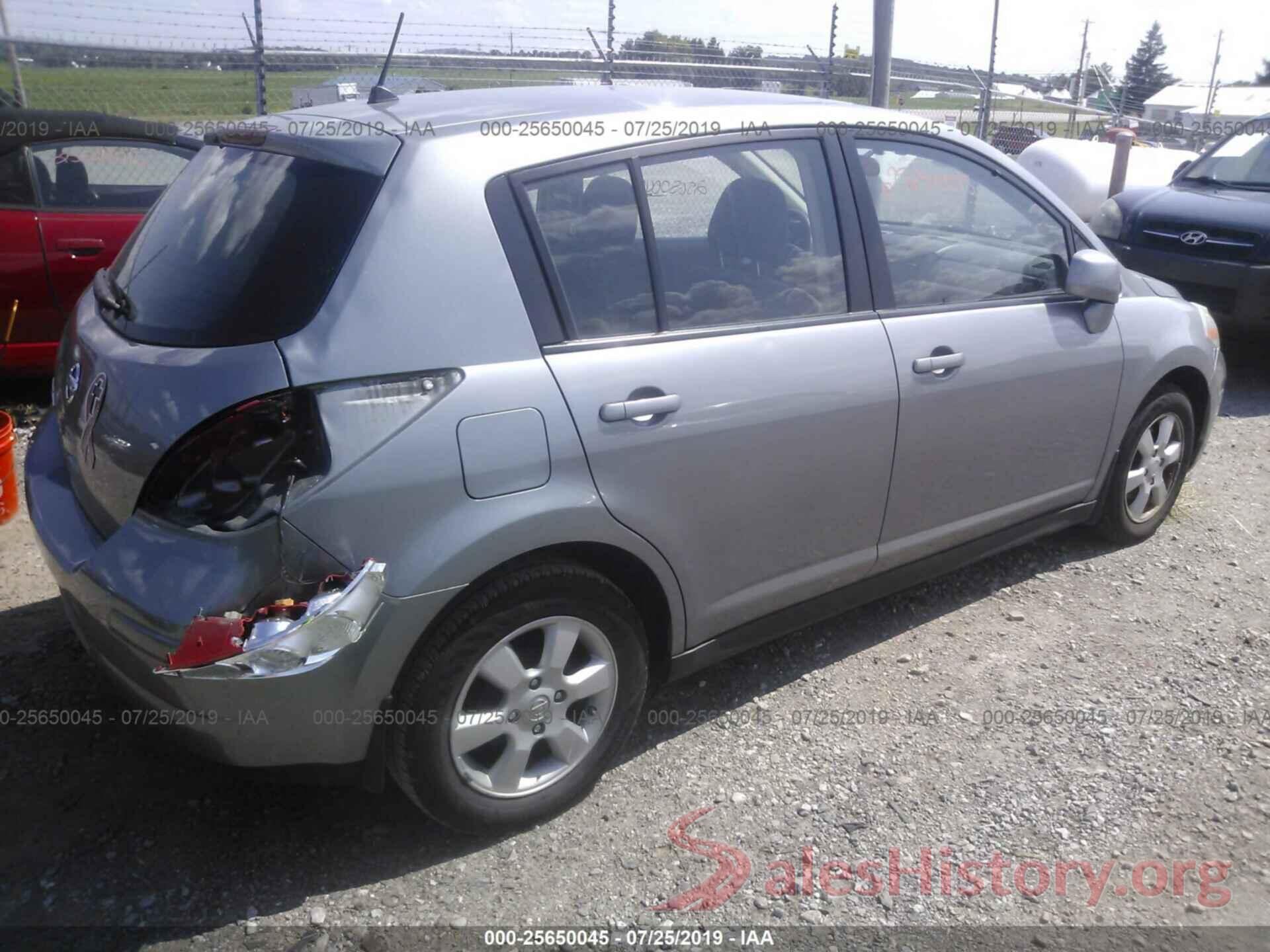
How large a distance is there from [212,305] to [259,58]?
7.36 meters

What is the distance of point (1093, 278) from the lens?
12.5 feet

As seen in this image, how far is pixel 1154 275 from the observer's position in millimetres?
7418

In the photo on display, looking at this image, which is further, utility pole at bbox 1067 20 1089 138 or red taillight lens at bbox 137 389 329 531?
utility pole at bbox 1067 20 1089 138

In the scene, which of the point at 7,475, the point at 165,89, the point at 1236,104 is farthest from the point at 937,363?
the point at 1236,104

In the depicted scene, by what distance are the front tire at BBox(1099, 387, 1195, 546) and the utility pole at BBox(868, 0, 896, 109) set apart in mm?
2750

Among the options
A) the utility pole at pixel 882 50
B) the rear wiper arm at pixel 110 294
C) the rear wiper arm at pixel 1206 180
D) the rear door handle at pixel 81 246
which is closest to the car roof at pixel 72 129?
the rear door handle at pixel 81 246

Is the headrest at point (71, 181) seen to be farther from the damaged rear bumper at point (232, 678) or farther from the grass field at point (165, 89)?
the damaged rear bumper at point (232, 678)

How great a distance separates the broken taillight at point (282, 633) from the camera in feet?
7.32

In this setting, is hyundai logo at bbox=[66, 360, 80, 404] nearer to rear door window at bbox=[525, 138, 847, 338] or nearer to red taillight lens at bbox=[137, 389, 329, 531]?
red taillight lens at bbox=[137, 389, 329, 531]

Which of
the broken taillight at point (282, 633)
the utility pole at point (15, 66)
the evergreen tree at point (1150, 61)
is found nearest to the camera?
the broken taillight at point (282, 633)

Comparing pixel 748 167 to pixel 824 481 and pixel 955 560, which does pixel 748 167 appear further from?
pixel 955 560

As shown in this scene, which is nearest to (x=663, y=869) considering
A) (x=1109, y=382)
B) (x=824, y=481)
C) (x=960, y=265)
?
(x=824, y=481)

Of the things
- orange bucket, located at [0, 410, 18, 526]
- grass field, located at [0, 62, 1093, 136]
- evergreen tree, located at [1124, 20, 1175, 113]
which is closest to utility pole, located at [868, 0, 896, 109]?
grass field, located at [0, 62, 1093, 136]

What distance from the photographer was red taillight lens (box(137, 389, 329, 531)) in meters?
2.31
